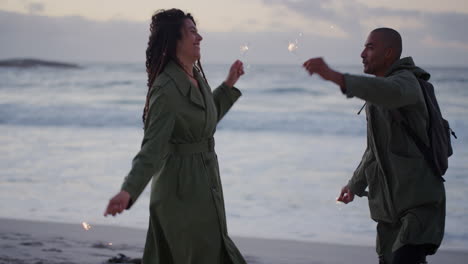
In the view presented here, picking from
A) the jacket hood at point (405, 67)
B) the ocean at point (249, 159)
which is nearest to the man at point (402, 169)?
the jacket hood at point (405, 67)

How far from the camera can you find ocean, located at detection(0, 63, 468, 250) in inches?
340

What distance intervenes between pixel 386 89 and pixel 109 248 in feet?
13.3

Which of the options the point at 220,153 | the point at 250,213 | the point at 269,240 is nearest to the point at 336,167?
the point at 220,153

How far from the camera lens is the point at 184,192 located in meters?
3.86

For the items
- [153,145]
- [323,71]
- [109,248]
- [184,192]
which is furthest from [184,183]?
[109,248]

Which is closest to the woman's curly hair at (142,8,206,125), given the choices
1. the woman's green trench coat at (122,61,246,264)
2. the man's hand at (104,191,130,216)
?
the woman's green trench coat at (122,61,246,264)

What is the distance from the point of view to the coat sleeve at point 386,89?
3.62 m

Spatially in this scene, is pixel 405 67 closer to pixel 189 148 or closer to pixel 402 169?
pixel 402 169

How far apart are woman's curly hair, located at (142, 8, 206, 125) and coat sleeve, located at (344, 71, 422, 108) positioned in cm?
93

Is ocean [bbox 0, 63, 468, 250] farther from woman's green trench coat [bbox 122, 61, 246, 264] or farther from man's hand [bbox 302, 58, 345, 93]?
man's hand [bbox 302, 58, 345, 93]

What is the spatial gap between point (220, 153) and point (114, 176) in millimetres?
3237

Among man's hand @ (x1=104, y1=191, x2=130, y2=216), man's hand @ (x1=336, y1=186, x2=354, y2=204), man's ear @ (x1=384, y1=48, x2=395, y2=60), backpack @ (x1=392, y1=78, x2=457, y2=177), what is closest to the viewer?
man's hand @ (x1=104, y1=191, x2=130, y2=216)

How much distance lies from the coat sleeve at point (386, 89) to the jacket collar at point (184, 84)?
29.3 inches

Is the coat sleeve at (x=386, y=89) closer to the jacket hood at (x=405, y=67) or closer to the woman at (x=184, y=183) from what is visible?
the jacket hood at (x=405, y=67)
